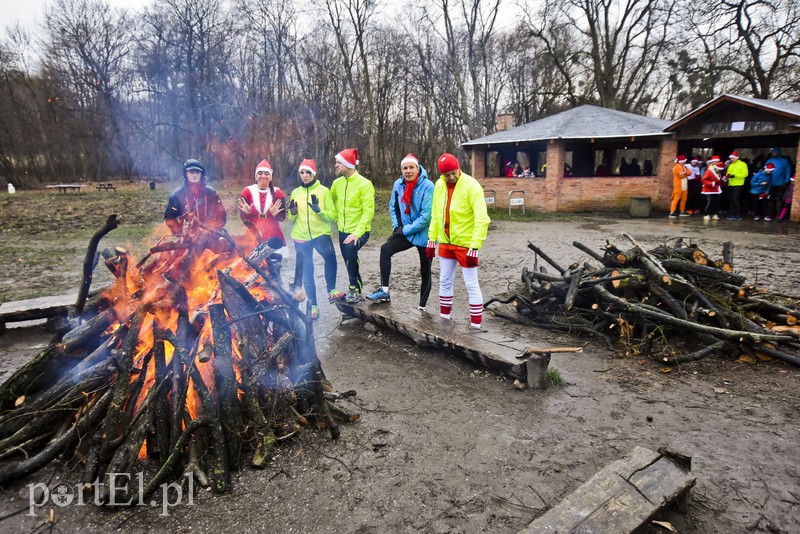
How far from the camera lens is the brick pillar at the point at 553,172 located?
19.3 meters

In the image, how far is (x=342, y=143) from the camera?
1348 inches

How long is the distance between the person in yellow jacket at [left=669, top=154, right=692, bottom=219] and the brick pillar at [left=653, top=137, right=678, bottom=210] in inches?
25.4

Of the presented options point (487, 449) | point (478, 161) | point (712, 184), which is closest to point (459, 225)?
point (487, 449)

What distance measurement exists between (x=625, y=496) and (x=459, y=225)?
332cm

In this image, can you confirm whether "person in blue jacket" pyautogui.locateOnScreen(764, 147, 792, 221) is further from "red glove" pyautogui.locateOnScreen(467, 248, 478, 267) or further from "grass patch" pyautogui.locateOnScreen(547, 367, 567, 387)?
"grass patch" pyautogui.locateOnScreen(547, 367, 567, 387)

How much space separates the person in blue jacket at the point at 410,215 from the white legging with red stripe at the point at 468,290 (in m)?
0.38

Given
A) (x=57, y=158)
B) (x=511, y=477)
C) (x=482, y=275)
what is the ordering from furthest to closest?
(x=57, y=158) → (x=482, y=275) → (x=511, y=477)

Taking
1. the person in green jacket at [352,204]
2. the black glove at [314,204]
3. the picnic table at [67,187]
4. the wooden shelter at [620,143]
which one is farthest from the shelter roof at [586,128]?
the picnic table at [67,187]

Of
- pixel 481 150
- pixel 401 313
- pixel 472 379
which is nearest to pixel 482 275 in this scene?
pixel 401 313

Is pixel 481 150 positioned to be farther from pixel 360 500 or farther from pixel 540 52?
pixel 360 500

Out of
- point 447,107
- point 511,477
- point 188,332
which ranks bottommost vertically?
point 511,477

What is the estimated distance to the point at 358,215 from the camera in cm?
623

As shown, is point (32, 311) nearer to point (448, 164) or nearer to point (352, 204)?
point (352, 204)

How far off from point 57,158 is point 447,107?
1181 inches
